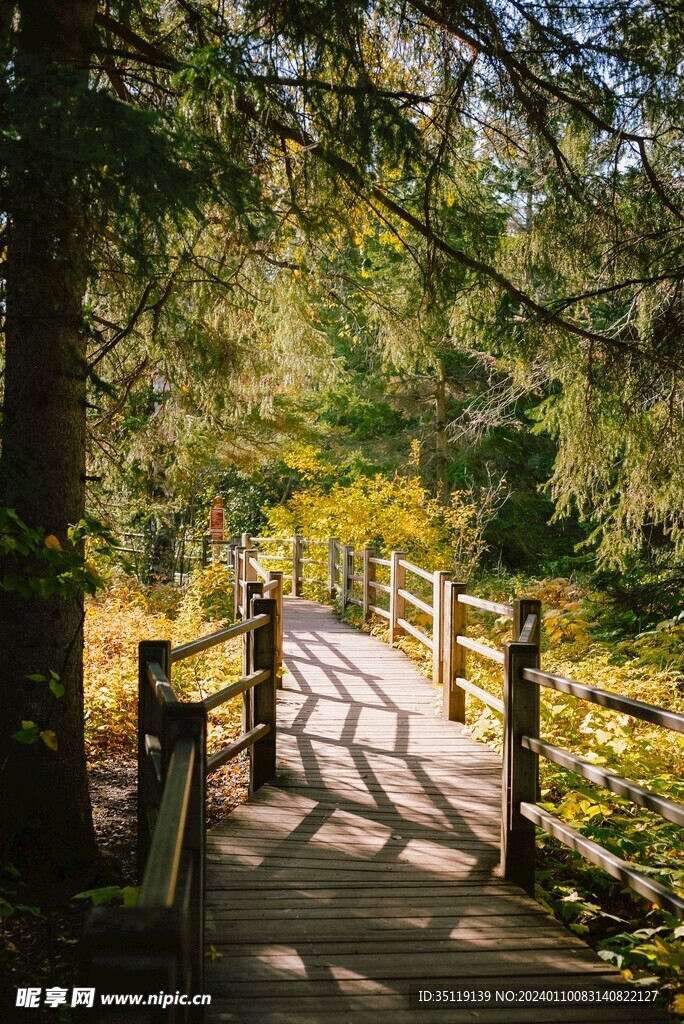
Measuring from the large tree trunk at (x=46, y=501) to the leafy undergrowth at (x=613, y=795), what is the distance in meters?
2.72

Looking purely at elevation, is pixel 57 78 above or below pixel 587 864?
above

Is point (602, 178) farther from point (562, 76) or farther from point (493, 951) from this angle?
point (493, 951)

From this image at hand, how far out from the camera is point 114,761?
711 centimetres

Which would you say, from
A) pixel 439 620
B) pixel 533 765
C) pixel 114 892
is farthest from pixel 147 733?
pixel 439 620

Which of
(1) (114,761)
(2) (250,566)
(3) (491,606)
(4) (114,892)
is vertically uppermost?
(3) (491,606)

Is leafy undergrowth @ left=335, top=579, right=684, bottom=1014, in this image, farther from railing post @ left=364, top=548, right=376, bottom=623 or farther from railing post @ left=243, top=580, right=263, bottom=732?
railing post @ left=364, top=548, right=376, bottom=623

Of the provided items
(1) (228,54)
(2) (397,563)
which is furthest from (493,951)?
(2) (397,563)

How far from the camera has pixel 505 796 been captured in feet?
13.7

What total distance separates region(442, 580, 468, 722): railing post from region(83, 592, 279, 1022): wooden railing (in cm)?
220

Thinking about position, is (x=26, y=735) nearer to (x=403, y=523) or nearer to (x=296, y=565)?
(x=403, y=523)

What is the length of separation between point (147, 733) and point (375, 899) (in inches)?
50.4

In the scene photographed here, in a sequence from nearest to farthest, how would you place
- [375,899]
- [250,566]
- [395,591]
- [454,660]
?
[375,899] → [454,660] → [395,591] → [250,566]

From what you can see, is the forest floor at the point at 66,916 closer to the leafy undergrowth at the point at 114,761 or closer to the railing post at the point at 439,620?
the leafy undergrowth at the point at 114,761

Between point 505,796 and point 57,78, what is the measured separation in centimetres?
391
